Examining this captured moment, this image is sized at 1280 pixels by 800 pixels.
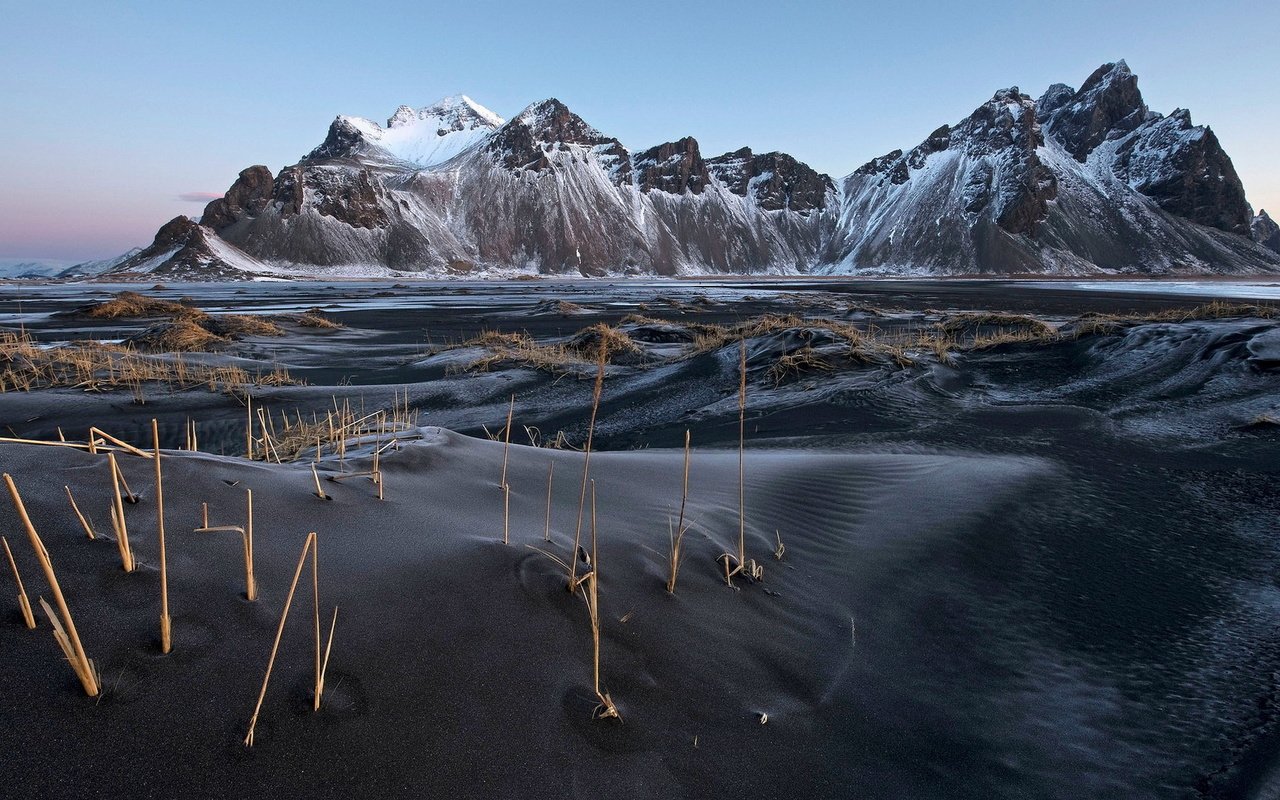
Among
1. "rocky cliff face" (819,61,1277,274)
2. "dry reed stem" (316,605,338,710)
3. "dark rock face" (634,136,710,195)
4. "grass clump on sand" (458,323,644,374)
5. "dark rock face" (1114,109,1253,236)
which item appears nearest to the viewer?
"dry reed stem" (316,605,338,710)

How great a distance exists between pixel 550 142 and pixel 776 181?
204ft

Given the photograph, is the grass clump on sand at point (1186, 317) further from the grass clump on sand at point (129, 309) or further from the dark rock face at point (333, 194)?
the dark rock face at point (333, 194)

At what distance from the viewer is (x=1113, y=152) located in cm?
15562

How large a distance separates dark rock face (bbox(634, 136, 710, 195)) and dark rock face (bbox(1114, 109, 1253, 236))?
344 feet

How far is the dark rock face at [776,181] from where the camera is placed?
165750mm

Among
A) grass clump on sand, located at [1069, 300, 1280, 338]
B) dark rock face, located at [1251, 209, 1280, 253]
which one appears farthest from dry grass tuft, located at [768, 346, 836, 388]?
dark rock face, located at [1251, 209, 1280, 253]

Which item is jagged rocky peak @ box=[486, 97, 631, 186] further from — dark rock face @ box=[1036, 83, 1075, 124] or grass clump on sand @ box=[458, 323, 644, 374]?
grass clump on sand @ box=[458, 323, 644, 374]

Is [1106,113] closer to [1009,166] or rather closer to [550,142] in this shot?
[1009,166]

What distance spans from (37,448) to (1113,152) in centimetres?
20623

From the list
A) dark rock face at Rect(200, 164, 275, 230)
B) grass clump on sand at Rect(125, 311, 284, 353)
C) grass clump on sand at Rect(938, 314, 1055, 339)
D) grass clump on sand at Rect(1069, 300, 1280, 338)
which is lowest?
grass clump on sand at Rect(125, 311, 284, 353)

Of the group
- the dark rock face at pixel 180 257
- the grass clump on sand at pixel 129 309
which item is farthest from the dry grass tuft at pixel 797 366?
the dark rock face at pixel 180 257

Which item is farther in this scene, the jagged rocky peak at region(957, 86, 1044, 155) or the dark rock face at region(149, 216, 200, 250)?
the jagged rocky peak at region(957, 86, 1044, 155)

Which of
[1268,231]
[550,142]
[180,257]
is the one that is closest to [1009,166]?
[550,142]

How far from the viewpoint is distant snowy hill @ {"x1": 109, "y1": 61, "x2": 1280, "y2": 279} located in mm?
115125
